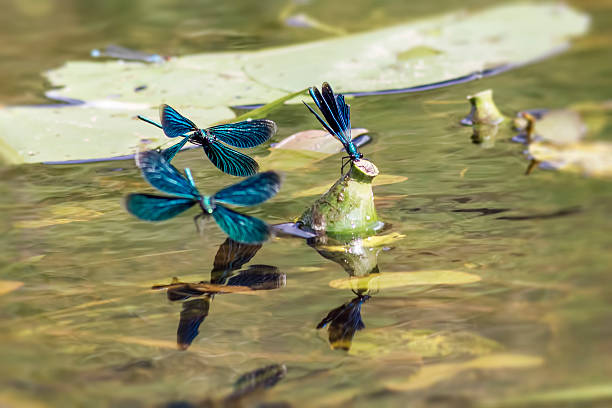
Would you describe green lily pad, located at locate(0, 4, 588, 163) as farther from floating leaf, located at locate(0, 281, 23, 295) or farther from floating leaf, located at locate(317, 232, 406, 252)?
floating leaf, located at locate(317, 232, 406, 252)

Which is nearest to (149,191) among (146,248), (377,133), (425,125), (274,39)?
(146,248)

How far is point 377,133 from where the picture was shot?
6.79 ft

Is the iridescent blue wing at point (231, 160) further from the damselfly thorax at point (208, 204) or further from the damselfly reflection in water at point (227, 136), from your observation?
the damselfly thorax at point (208, 204)

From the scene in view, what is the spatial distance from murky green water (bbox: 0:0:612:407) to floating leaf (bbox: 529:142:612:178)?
67 millimetres

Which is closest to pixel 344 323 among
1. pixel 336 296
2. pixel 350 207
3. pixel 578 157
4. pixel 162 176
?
pixel 336 296

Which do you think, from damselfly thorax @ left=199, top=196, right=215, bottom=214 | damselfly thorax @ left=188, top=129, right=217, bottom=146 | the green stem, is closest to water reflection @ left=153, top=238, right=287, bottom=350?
damselfly thorax @ left=199, top=196, right=215, bottom=214

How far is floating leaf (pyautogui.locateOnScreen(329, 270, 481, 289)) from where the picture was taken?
1.23 m

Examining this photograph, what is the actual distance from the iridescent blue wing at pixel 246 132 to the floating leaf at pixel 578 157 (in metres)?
0.82

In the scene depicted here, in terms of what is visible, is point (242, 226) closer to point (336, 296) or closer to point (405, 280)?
point (336, 296)

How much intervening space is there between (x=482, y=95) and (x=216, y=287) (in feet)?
4.25

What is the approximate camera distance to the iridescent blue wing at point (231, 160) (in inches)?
62.9

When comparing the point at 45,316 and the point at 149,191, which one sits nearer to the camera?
the point at 45,316

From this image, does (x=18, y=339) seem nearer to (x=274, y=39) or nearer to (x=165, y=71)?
(x=165, y=71)

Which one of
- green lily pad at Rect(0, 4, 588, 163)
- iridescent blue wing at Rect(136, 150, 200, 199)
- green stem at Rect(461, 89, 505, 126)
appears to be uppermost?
green lily pad at Rect(0, 4, 588, 163)
